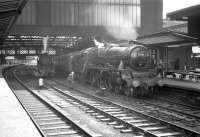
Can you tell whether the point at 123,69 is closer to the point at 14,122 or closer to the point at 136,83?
the point at 136,83

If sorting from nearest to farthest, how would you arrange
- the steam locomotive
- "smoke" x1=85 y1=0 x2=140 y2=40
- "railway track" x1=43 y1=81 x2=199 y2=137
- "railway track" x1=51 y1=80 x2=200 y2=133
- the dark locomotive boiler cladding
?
1. "railway track" x1=43 y1=81 x2=199 y2=137
2. "railway track" x1=51 y1=80 x2=200 y2=133
3. the dark locomotive boiler cladding
4. the steam locomotive
5. "smoke" x1=85 y1=0 x2=140 y2=40

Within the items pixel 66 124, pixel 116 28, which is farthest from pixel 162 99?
pixel 116 28

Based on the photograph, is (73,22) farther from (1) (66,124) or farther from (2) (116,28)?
(1) (66,124)

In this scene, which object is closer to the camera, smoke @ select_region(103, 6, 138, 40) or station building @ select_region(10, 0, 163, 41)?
station building @ select_region(10, 0, 163, 41)

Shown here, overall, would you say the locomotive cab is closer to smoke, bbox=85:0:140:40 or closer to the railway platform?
the railway platform

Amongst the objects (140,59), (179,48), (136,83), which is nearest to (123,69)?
(140,59)

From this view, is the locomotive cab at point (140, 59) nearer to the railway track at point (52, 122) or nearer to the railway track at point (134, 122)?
the railway track at point (134, 122)

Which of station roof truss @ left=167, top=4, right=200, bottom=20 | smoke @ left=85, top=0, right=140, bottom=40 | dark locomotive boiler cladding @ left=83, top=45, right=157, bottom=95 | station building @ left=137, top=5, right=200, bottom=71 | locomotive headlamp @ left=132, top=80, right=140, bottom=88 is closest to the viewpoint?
locomotive headlamp @ left=132, top=80, right=140, bottom=88

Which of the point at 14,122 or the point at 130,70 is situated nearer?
the point at 14,122

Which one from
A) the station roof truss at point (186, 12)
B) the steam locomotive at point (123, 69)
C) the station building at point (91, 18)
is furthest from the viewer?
the station building at point (91, 18)

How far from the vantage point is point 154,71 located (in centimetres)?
1603

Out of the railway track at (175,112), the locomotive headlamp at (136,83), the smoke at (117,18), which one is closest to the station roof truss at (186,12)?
the locomotive headlamp at (136,83)

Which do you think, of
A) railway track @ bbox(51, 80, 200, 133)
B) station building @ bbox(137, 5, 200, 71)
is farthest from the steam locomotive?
station building @ bbox(137, 5, 200, 71)

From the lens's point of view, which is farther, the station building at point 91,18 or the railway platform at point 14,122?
the station building at point 91,18
